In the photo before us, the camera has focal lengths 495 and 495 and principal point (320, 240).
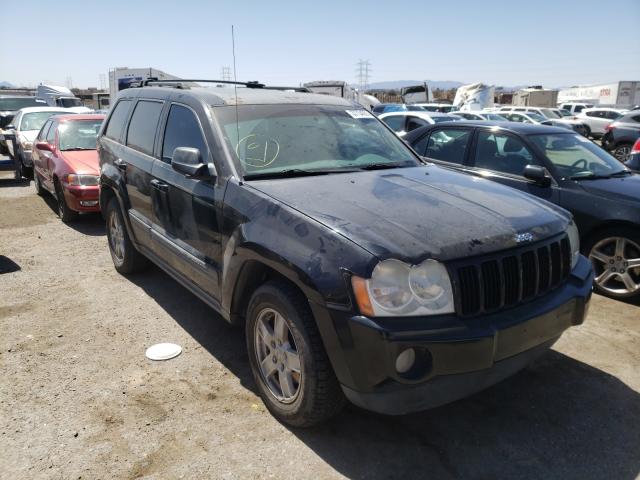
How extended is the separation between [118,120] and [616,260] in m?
5.15

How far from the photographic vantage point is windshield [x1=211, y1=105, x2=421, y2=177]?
11.0 feet

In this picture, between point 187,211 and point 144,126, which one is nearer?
point 187,211

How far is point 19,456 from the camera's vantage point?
104 inches

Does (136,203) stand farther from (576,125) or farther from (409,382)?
(576,125)

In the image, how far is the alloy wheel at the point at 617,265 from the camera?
4.67m

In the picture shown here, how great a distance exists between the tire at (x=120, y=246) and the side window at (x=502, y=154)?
398 cm

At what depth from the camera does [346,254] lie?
233 centimetres

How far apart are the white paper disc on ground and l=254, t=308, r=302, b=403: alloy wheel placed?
1.04 metres

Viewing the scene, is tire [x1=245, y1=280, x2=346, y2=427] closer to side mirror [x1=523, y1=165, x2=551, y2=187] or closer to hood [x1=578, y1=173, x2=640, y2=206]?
side mirror [x1=523, y1=165, x2=551, y2=187]

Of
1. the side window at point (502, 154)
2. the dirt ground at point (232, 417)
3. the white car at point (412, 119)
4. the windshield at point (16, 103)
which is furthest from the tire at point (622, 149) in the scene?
the windshield at point (16, 103)

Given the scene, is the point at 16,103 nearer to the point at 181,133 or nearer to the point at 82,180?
the point at 82,180

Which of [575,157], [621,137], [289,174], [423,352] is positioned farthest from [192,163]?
[621,137]

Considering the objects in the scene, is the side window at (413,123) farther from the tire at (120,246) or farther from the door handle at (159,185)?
the door handle at (159,185)

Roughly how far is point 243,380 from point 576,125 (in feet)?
80.2
